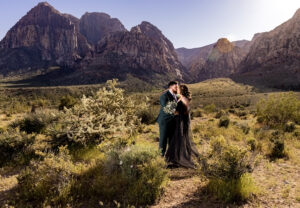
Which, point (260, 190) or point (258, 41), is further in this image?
point (258, 41)

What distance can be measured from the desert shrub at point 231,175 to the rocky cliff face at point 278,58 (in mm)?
76120

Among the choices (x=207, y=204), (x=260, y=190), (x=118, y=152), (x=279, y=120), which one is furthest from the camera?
(x=279, y=120)

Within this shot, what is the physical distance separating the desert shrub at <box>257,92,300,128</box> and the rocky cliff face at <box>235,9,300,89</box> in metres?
64.5

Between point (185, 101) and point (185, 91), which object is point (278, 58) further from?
point (185, 101)

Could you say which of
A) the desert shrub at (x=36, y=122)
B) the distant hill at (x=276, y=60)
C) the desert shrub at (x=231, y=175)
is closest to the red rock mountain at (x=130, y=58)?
the distant hill at (x=276, y=60)

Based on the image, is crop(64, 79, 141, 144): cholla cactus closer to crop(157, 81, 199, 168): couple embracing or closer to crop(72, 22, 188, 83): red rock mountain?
crop(157, 81, 199, 168): couple embracing

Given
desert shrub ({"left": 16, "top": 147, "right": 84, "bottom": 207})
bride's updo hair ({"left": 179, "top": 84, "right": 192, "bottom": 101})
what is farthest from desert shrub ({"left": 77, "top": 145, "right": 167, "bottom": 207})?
bride's updo hair ({"left": 179, "top": 84, "right": 192, "bottom": 101})

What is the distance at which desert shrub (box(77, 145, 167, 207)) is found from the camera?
340 centimetres

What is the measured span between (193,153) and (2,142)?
6.44 m

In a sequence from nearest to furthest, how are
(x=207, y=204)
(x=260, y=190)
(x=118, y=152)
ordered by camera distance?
(x=207, y=204)
(x=260, y=190)
(x=118, y=152)

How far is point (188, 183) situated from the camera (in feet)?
13.9

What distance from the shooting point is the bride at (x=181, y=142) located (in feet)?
16.3

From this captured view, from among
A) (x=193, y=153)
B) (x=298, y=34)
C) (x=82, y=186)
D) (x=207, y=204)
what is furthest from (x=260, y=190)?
(x=298, y=34)

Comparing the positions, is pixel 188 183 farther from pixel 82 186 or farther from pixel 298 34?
pixel 298 34
